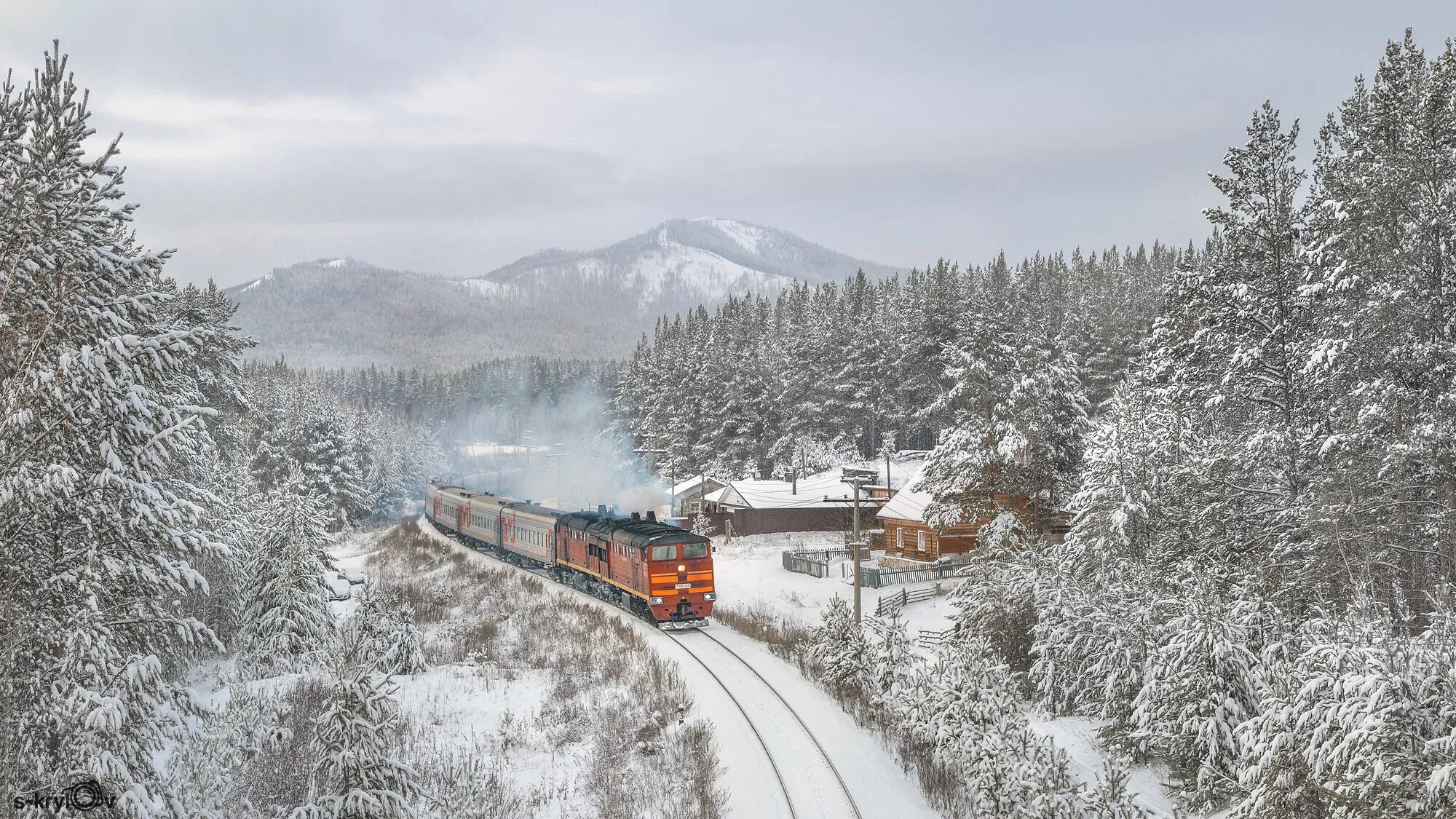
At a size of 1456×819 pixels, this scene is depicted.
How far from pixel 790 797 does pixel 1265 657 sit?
7937 mm

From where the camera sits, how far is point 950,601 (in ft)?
82.3

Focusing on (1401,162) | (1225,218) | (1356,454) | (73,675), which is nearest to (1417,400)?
(1356,454)

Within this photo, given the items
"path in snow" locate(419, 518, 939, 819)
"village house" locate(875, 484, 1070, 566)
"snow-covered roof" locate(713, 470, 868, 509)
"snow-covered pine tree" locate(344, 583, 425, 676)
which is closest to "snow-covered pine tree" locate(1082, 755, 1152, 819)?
"path in snow" locate(419, 518, 939, 819)

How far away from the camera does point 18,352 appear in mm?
10398

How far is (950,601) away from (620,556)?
11198mm

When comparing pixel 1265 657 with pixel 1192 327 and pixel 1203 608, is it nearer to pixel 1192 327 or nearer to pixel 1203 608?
pixel 1203 608

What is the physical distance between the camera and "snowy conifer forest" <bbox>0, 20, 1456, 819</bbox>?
410 inches

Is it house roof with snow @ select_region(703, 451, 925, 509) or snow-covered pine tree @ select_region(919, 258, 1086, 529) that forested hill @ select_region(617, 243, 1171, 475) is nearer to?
house roof with snow @ select_region(703, 451, 925, 509)

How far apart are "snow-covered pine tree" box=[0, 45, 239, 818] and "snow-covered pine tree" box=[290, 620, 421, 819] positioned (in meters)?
1.85

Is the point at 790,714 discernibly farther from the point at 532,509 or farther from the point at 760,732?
the point at 532,509

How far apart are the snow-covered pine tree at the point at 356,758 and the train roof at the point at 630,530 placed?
1641 cm

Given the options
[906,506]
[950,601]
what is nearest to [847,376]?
[906,506]

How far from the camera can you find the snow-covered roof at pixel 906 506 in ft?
153

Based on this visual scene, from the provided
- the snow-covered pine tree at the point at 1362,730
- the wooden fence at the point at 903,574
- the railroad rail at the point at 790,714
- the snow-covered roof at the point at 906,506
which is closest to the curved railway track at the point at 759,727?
the railroad rail at the point at 790,714
